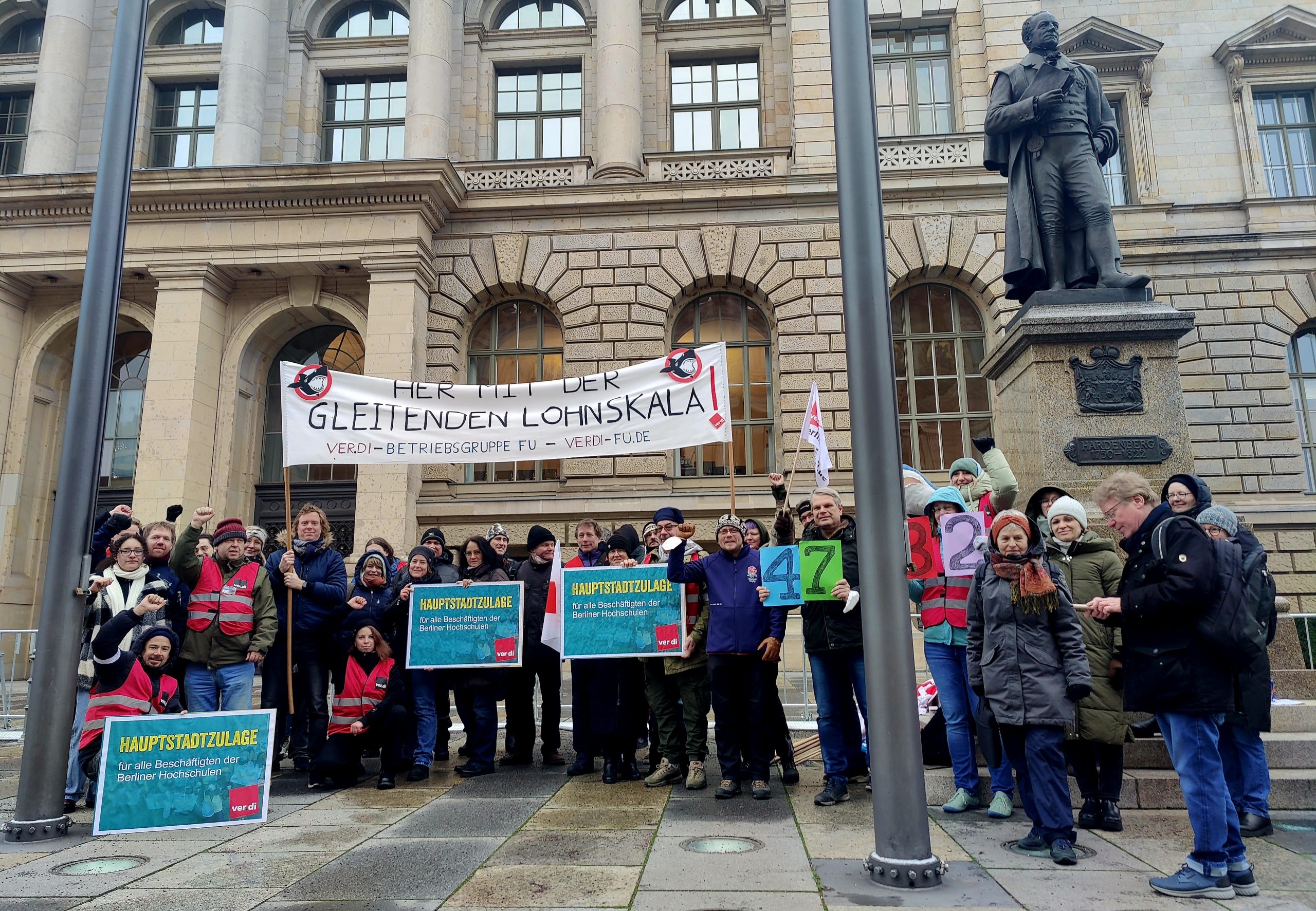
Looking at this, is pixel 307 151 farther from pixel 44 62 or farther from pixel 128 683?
pixel 128 683

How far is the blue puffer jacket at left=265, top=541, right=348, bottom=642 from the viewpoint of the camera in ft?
25.9

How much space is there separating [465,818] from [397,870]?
50.5 inches

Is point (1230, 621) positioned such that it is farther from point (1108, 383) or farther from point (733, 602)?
point (1108, 383)

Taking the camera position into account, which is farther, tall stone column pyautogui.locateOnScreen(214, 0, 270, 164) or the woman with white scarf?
tall stone column pyautogui.locateOnScreen(214, 0, 270, 164)

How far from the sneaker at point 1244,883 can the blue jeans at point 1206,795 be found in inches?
0.9

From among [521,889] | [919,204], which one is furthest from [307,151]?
[521,889]

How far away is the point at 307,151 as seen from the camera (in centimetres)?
2231

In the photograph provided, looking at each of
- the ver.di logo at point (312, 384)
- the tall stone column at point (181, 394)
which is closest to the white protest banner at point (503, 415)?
the ver.di logo at point (312, 384)

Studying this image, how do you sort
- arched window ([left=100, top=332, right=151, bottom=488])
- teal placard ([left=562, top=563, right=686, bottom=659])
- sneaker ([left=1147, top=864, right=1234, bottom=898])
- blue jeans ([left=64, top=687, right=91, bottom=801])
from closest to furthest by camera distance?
1. sneaker ([left=1147, top=864, right=1234, bottom=898])
2. blue jeans ([left=64, top=687, right=91, bottom=801])
3. teal placard ([left=562, top=563, right=686, bottom=659])
4. arched window ([left=100, top=332, right=151, bottom=488])

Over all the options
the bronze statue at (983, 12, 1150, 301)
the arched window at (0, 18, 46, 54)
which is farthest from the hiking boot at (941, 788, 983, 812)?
the arched window at (0, 18, 46, 54)

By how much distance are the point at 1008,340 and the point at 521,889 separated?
6.31 m

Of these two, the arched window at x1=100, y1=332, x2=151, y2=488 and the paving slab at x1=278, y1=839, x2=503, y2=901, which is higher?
the arched window at x1=100, y1=332, x2=151, y2=488

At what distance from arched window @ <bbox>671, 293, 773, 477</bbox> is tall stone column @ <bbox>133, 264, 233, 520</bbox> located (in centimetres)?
1019

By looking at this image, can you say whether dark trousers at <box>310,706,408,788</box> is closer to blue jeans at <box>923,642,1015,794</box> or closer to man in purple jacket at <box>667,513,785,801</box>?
man in purple jacket at <box>667,513,785,801</box>
